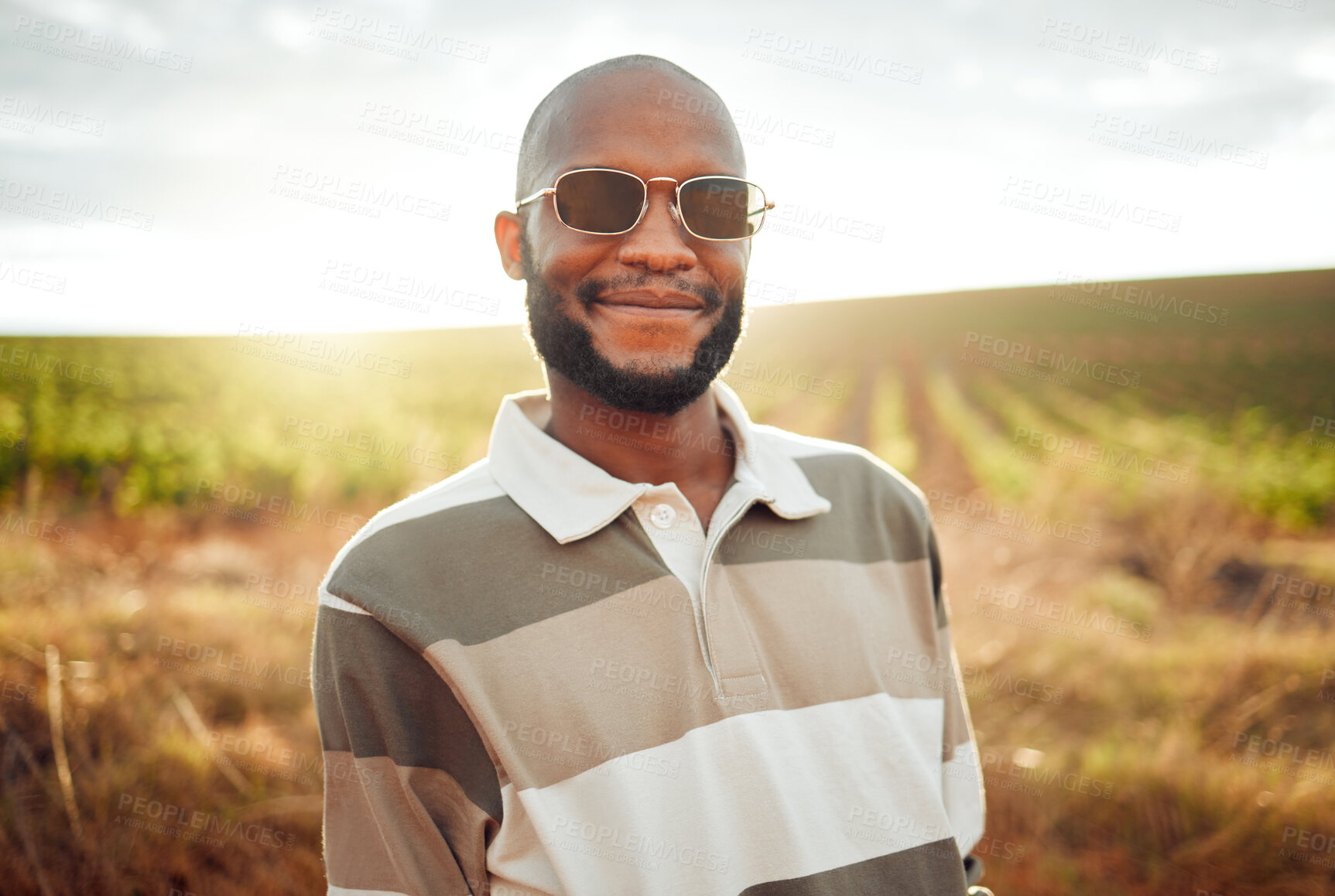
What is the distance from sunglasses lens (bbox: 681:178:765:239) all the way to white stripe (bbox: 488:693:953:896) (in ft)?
3.82

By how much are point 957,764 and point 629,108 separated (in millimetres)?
1953

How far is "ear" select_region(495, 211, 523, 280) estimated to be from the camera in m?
2.09

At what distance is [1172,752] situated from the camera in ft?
12.5

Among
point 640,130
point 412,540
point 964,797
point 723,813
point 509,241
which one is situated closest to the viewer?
point 723,813

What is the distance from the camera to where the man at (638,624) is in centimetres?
147

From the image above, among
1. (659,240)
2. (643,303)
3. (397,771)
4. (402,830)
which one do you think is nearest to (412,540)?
(397,771)

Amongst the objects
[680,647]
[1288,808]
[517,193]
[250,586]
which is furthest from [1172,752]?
[250,586]

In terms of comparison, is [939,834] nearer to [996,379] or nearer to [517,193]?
[517,193]

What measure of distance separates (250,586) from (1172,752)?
20.6 ft

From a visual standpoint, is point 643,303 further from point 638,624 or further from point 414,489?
point 414,489

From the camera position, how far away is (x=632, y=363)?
1816mm

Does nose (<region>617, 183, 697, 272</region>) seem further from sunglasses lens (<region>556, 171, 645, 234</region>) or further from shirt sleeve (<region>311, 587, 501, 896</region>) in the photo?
shirt sleeve (<region>311, 587, 501, 896</region>)

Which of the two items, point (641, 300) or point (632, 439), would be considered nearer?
point (641, 300)

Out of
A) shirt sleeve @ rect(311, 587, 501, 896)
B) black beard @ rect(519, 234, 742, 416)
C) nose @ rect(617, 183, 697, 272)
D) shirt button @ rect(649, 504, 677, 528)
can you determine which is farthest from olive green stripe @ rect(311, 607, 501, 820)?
nose @ rect(617, 183, 697, 272)
